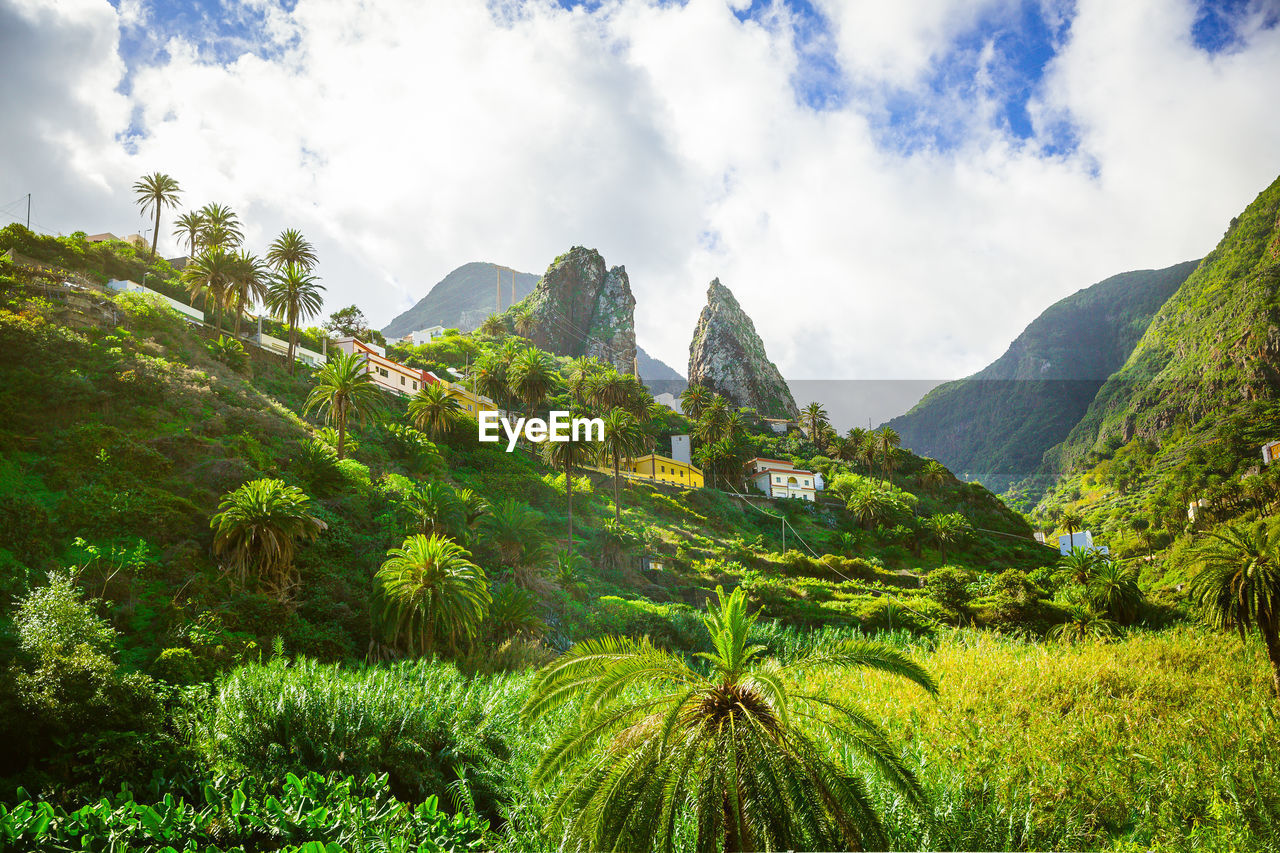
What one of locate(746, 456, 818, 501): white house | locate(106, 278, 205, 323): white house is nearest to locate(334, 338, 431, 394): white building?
locate(106, 278, 205, 323): white house

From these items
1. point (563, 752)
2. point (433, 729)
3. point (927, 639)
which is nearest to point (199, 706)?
point (433, 729)

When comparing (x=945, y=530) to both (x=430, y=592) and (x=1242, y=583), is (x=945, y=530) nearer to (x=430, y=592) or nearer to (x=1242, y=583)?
(x=1242, y=583)

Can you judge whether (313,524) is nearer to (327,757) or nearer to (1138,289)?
(327,757)

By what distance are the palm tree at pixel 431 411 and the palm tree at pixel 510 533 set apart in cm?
1720

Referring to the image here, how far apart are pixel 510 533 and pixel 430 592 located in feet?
50.0

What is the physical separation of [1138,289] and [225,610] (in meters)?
236

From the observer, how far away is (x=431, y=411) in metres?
57.2

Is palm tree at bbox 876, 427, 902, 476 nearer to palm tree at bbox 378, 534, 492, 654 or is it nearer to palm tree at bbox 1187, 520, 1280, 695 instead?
palm tree at bbox 1187, 520, 1280, 695

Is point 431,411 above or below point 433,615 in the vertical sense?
above

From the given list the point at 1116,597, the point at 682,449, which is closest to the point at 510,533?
the point at 1116,597

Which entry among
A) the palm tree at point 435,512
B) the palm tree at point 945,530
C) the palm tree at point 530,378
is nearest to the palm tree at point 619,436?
the palm tree at point 530,378

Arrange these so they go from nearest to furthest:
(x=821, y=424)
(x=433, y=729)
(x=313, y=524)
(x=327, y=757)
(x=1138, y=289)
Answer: (x=327, y=757) < (x=433, y=729) < (x=313, y=524) < (x=821, y=424) < (x=1138, y=289)

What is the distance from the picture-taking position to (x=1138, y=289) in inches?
7736

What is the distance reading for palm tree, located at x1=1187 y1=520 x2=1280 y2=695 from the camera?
82.4 feet
